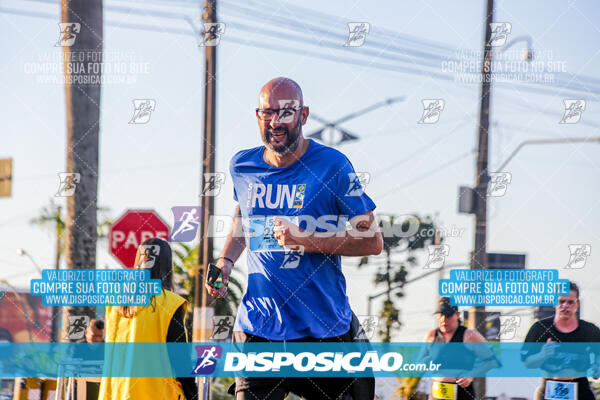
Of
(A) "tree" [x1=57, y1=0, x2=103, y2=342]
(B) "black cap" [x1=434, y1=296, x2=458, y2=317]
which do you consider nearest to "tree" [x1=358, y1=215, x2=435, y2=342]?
(B) "black cap" [x1=434, y1=296, x2=458, y2=317]

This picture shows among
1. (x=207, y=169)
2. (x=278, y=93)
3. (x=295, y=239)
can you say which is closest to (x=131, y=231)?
(x=207, y=169)

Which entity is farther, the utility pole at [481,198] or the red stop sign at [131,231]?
the utility pole at [481,198]

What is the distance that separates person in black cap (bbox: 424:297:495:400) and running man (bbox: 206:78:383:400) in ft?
12.3

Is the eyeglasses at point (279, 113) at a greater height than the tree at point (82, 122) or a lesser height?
lesser

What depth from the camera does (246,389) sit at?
3.54 m

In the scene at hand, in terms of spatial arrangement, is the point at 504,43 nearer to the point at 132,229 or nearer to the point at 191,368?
the point at 132,229

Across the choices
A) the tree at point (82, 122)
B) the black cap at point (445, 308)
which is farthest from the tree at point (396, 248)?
the tree at point (82, 122)

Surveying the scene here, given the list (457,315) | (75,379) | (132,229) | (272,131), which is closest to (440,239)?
(457,315)

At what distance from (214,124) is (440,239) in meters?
3.17

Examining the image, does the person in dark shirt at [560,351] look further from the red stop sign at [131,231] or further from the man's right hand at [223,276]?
the man's right hand at [223,276]

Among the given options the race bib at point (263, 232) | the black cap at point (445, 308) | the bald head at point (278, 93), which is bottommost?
the black cap at point (445, 308)

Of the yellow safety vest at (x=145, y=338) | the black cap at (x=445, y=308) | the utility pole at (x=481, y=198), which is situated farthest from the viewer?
the utility pole at (x=481, y=198)

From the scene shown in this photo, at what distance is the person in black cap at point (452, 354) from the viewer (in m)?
7.17

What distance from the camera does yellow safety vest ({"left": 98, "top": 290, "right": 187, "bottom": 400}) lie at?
4.34 metres
